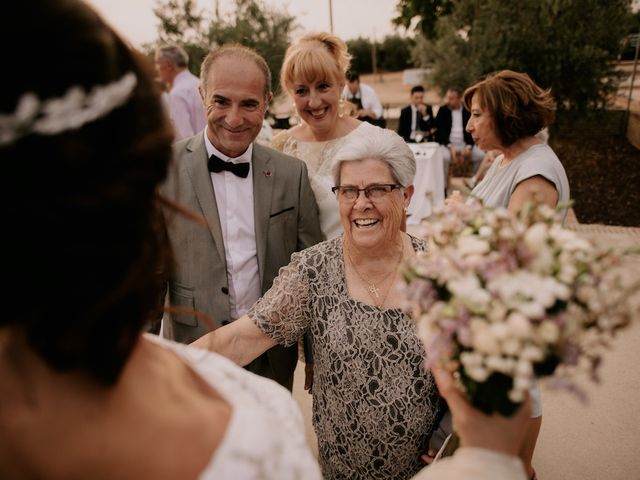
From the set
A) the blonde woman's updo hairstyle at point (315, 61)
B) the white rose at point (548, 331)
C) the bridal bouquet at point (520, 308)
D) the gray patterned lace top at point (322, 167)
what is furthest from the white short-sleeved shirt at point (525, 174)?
the white rose at point (548, 331)

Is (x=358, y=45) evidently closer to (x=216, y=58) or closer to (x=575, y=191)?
(x=575, y=191)

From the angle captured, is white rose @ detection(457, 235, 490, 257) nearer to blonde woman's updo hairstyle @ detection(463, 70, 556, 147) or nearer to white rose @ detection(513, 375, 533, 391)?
white rose @ detection(513, 375, 533, 391)

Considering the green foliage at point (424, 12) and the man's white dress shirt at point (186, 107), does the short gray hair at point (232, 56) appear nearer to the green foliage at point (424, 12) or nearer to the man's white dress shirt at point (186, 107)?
the man's white dress shirt at point (186, 107)

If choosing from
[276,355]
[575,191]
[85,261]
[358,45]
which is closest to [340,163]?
[276,355]

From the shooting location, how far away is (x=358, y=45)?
39625mm

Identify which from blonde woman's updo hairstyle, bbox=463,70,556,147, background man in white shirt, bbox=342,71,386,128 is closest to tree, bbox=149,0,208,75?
background man in white shirt, bbox=342,71,386,128

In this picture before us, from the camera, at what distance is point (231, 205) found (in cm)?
250

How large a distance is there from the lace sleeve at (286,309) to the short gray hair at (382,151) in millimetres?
519

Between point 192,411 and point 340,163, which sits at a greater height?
point 340,163

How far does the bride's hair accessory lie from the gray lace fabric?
51.9 inches

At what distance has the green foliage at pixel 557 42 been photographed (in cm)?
1023

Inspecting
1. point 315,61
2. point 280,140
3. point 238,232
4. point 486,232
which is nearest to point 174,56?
point 280,140

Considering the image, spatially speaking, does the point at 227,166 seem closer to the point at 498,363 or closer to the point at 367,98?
the point at 498,363

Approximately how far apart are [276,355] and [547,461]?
1.89m
